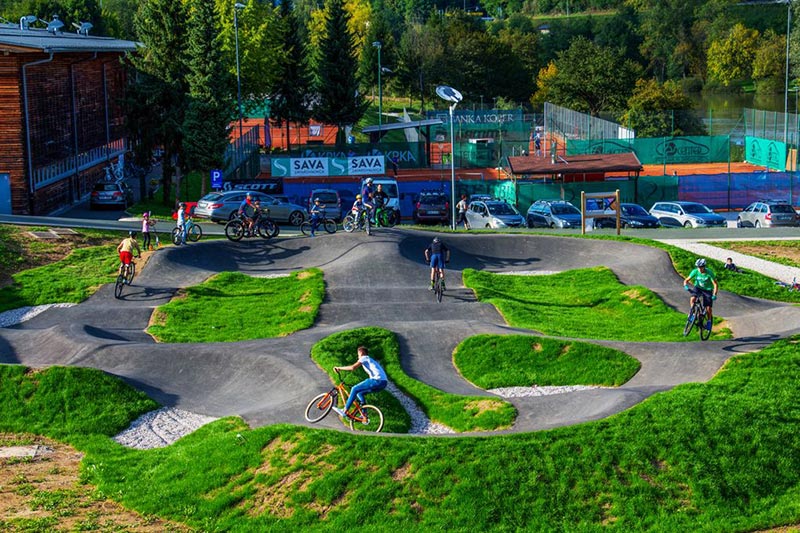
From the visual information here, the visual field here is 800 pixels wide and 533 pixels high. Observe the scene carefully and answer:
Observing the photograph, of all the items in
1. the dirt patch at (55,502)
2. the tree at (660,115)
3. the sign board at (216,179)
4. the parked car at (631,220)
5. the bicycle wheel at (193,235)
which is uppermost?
the tree at (660,115)

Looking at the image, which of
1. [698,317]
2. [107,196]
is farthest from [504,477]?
[107,196]

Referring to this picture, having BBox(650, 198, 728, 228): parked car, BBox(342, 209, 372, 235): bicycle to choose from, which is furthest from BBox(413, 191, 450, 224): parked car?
BBox(342, 209, 372, 235): bicycle

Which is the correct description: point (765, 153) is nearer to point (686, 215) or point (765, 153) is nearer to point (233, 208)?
point (686, 215)

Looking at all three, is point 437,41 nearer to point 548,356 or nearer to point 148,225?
point 148,225

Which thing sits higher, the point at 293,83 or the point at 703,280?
the point at 293,83

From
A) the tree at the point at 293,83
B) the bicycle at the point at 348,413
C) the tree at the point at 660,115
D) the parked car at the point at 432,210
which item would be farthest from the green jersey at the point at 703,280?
the tree at the point at 293,83

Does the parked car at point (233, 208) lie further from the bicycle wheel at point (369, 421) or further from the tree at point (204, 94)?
the bicycle wheel at point (369, 421)

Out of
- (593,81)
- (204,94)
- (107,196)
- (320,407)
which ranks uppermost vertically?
(593,81)
